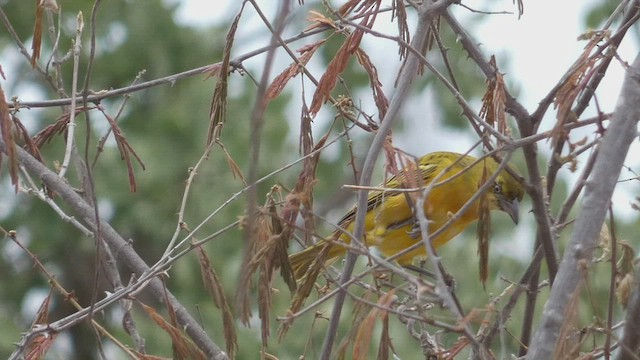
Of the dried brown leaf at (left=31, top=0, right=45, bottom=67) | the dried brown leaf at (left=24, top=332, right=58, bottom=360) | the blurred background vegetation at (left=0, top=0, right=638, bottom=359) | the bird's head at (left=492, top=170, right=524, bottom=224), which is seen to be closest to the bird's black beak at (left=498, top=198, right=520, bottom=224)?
the bird's head at (left=492, top=170, right=524, bottom=224)

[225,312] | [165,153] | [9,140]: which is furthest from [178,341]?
[165,153]

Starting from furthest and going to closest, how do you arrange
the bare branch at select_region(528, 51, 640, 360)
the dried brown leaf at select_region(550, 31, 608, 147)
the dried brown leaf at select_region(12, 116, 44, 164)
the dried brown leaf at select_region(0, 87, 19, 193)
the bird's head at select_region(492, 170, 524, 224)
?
1. the bird's head at select_region(492, 170, 524, 224)
2. the dried brown leaf at select_region(12, 116, 44, 164)
3. the dried brown leaf at select_region(550, 31, 608, 147)
4. the dried brown leaf at select_region(0, 87, 19, 193)
5. the bare branch at select_region(528, 51, 640, 360)

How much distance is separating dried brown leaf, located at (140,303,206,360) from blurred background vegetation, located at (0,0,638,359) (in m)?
3.82

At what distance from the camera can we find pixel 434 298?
2025mm

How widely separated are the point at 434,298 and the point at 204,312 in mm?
5145

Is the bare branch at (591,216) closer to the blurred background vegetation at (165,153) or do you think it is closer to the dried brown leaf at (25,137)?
the dried brown leaf at (25,137)

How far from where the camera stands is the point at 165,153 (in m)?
7.71

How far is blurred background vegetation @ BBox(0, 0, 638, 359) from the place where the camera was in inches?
278

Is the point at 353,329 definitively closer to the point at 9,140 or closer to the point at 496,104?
the point at 496,104

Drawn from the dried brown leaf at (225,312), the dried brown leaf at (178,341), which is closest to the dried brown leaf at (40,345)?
the dried brown leaf at (178,341)

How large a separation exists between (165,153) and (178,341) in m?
5.09

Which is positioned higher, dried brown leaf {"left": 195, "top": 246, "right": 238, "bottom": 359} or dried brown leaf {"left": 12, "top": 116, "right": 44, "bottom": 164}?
dried brown leaf {"left": 12, "top": 116, "right": 44, "bottom": 164}

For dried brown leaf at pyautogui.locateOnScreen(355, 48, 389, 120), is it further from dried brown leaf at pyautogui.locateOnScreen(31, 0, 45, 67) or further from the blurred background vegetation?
the blurred background vegetation

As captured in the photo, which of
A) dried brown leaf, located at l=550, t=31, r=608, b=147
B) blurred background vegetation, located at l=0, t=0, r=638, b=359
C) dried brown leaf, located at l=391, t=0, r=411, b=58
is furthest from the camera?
blurred background vegetation, located at l=0, t=0, r=638, b=359
